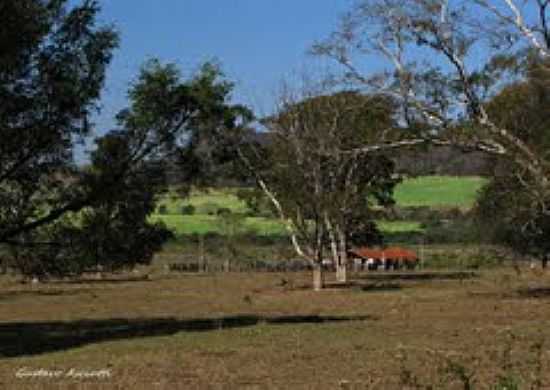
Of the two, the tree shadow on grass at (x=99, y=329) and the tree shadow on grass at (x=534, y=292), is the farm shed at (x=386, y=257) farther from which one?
the tree shadow on grass at (x=99, y=329)

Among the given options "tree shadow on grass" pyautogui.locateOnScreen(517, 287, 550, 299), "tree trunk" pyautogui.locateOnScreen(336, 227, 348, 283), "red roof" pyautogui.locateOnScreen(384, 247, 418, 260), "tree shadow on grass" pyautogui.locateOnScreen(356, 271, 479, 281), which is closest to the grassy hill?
"red roof" pyautogui.locateOnScreen(384, 247, 418, 260)

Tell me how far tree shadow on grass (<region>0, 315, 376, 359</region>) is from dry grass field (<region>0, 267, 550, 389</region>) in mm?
42

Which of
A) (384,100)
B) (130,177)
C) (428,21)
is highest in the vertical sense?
(428,21)

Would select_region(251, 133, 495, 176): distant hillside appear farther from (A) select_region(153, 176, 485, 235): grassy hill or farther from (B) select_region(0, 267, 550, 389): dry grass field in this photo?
(A) select_region(153, 176, 485, 235): grassy hill

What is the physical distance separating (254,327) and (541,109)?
1720cm

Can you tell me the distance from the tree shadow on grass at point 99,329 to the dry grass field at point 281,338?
4 centimetres

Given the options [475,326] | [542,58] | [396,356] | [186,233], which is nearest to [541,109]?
[542,58]

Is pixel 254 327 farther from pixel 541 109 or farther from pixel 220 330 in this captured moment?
pixel 541 109

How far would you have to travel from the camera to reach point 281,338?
68.5 ft

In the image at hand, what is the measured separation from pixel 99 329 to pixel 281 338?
6.35 m

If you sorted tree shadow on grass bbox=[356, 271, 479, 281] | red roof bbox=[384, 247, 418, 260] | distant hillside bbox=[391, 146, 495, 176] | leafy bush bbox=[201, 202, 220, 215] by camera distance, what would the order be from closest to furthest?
distant hillside bbox=[391, 146, 495, 176] → tree shadow on grass bbox=[356, 271, 479, 281] → red roof bbox=[384, 247, 418, 260] → leafy bush bbox=[201, 202, 220, 215]

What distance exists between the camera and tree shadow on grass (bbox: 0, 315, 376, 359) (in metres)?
21.4

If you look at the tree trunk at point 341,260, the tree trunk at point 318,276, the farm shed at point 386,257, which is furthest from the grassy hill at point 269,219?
the tree trunk at point 318,276

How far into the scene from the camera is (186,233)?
85375mm
